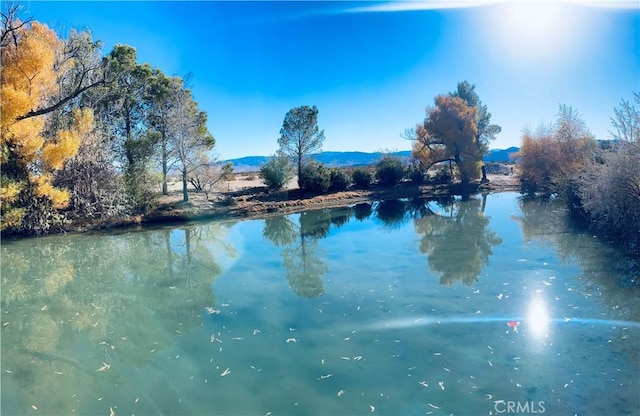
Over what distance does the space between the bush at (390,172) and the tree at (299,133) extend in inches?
312

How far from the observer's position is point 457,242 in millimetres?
13586

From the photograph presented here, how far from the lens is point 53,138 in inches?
643

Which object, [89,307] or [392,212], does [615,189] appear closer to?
[392,212]

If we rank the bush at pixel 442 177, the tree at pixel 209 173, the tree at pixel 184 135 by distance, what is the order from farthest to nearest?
the bush at pixel 442 177 < the tree at pixel 209 173 < the tree at pixel 184 135

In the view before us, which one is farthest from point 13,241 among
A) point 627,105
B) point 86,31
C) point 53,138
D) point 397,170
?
point 397,170

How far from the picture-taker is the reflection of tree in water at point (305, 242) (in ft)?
30.5

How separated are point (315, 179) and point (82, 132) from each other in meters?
15.7

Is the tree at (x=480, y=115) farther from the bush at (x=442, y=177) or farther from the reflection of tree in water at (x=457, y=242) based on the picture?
the reflection of tree in water at (x=457, y=242)

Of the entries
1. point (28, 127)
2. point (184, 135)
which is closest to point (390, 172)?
point (184, 135)

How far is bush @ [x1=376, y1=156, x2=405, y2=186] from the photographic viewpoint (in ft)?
114

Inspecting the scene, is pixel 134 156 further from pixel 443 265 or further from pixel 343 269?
pixel 443 265

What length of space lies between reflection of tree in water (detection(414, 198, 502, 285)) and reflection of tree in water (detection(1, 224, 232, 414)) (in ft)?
20.1

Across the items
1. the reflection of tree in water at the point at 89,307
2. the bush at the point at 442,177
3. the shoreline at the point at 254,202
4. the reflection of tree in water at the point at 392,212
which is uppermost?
the bush at the point at 442,177

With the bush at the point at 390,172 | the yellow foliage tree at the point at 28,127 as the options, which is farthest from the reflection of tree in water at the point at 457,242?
the yellow foliage tree at the point at 28,127
